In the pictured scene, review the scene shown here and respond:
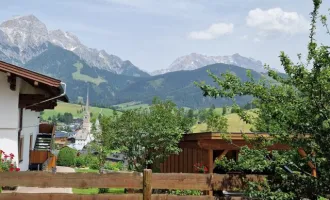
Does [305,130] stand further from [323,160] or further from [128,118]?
→ [128,118]

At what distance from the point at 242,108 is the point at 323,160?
1379mm

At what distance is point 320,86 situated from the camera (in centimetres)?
540

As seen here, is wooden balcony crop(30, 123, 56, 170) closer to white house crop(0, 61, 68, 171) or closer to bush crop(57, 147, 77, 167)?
white house crop(0, 61, 68, 171)

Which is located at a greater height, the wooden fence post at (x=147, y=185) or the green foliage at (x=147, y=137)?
the green foliage at (x=147, y=137)

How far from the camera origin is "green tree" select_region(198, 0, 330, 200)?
18.0ft

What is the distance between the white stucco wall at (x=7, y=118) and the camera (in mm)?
13633

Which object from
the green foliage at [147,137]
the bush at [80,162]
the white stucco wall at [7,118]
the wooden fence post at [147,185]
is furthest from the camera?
the bush at [80,162]

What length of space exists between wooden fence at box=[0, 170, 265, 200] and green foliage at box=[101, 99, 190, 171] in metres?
10.3

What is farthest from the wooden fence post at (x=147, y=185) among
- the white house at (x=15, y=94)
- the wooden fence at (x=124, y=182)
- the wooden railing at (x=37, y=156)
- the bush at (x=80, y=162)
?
the bush at (x=80, y=162)

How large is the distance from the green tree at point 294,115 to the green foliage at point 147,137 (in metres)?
11.4

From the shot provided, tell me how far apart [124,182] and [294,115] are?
317 cm

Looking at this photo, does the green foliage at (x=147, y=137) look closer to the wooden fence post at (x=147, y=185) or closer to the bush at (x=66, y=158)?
the wooden fence post at (x=147, y=185)

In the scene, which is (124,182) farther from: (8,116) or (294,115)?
(8,116)

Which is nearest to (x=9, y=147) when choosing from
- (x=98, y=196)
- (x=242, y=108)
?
(x=98, y=196)
